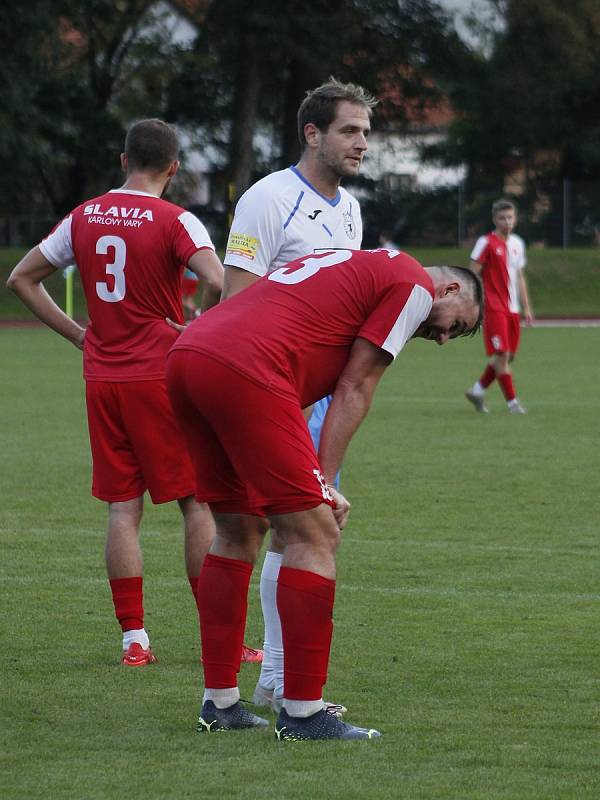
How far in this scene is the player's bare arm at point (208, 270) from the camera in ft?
19.7

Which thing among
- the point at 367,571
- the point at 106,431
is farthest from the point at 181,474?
the point at 367,571

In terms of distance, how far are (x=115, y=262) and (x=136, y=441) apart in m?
0.73

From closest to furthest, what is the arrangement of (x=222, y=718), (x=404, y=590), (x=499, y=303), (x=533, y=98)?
1. (x=222, y=718)
2. (x=404, y=590)
3. (x=499, y=303)
4. (x=533, y=98)

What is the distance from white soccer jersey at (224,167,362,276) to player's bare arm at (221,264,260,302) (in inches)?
0.8

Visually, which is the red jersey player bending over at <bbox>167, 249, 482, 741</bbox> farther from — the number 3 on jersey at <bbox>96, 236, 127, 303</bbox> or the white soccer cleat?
the number 3 on jersey at <bbox>96, 236, 127, 303</bbox>

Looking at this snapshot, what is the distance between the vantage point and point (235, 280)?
18.8 ft

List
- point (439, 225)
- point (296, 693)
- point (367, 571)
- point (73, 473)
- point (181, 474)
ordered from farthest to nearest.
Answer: point (439, 225) → point (73, 473) → point (367, 571) → point (181, 474) → point (296, 693)

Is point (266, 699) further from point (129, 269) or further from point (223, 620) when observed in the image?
point (129, 269)

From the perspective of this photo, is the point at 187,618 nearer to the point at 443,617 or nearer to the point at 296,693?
the point at 443,617

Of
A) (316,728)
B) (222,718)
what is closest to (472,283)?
(316,728)

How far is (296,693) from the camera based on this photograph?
192 inches

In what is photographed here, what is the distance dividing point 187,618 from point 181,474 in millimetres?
946

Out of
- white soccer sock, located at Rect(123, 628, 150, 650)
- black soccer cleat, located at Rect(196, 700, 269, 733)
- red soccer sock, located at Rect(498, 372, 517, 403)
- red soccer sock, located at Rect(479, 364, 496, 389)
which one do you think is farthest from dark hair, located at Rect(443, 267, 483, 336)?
A: red soccer sock, located at Rect(479, 364, 496, 389)

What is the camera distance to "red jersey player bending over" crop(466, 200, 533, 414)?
16.2 meters
